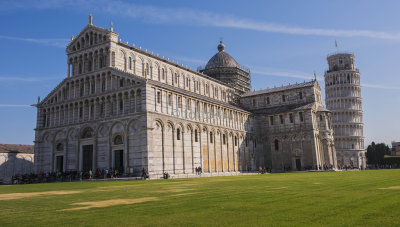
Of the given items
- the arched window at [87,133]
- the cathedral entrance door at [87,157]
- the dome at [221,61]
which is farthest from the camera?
the dome at [221,61]

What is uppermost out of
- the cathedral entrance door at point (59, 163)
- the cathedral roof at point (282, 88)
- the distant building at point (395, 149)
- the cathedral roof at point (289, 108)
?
the cathedral roof at point (282, 88)

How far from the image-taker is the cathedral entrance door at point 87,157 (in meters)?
43.9

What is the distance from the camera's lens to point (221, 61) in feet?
243

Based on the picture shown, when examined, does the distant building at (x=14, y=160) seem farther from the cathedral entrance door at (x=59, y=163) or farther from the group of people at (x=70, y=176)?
the group of people at (x=70, y=176)

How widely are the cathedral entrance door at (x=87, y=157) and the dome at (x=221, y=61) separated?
123 ft

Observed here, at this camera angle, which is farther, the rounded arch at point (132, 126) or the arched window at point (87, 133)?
the arched window at point (87, 133)

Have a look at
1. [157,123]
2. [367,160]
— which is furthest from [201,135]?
[367,160]

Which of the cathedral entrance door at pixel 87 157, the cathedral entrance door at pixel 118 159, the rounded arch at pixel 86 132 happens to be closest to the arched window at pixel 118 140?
the cathedral entrance door at pixel 118 159

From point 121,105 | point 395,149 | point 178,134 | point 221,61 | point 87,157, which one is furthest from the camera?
point 395,149

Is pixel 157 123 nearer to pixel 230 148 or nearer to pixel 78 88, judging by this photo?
pixel 78 88

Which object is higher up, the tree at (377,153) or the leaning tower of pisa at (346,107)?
the leaning tower of pisa at (346,107)

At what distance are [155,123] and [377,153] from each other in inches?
2759

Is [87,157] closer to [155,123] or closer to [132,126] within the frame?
[132,126]

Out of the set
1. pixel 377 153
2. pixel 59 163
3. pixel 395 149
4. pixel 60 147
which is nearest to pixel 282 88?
pixel 377 153
